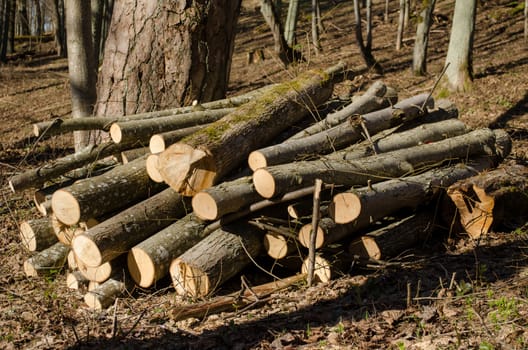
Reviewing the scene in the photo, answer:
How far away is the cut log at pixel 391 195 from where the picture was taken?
5.02 meters

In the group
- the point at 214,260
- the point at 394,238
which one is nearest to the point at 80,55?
the point at 214,260

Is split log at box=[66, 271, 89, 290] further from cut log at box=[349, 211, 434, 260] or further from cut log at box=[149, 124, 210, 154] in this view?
cut log at box=[349, 211, 434, 260]

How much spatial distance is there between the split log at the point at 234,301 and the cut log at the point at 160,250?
68 cm

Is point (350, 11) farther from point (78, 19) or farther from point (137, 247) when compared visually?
point (137, 247)

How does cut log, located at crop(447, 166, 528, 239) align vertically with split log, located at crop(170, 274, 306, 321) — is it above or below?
above

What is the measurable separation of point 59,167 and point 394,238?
12.4 feet

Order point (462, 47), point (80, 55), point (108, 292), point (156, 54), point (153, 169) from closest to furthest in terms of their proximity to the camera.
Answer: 1. point (108, 292)
2. point (153, 169)
3. point (156, 54)
4. point (80, 55)
5. point (462, 47)

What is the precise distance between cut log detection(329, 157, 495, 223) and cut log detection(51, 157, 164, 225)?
2.12 m

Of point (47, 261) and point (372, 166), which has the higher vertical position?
point (372, 166)

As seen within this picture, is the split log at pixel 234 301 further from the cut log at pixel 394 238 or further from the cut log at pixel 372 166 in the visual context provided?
the cut log at pixel 372 166

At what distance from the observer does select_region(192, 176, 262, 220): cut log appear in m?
4.96

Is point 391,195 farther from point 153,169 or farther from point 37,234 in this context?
point 37,234

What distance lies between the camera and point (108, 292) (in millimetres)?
5234

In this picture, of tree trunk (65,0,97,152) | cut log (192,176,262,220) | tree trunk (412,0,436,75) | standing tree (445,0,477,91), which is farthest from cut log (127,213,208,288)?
tree trunk (412,0,436,75)
